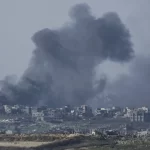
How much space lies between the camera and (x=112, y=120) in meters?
145

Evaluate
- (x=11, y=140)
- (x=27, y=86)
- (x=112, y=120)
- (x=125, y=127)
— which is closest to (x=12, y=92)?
(x=27, y=86)

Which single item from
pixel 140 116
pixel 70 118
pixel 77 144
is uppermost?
pixel 140 116

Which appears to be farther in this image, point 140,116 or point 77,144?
point 140,116

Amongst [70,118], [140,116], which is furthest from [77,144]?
[140,116]

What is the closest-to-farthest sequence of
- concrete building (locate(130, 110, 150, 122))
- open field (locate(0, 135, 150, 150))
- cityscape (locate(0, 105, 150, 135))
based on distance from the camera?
open field (locate(0, 135, 150, 150)) → cityscape (locate(0, 105, 150, 135)) → concrete building (locate(130, 110, 150, 122))

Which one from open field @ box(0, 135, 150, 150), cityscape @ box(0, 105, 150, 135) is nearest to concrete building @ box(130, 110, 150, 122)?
cityscape @ box(0, 105, 150, 135)

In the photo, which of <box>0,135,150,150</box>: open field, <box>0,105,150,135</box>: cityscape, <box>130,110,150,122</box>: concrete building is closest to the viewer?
<box>0,135,150,150</box>: open field

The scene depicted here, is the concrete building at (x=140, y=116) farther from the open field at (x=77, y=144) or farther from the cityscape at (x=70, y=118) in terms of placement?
the open field at (x=77, y=144)

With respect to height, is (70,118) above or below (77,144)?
above

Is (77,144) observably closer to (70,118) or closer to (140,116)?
(70,118)

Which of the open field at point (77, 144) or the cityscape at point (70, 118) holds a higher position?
the cityscape at point (70, 118)

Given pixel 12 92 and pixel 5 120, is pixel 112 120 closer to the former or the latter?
pixel 5 120

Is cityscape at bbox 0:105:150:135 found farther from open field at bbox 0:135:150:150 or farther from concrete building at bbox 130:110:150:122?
open field at bbox 0:135:150:150

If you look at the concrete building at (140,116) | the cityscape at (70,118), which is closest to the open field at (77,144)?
the cityscape at (70,118)
